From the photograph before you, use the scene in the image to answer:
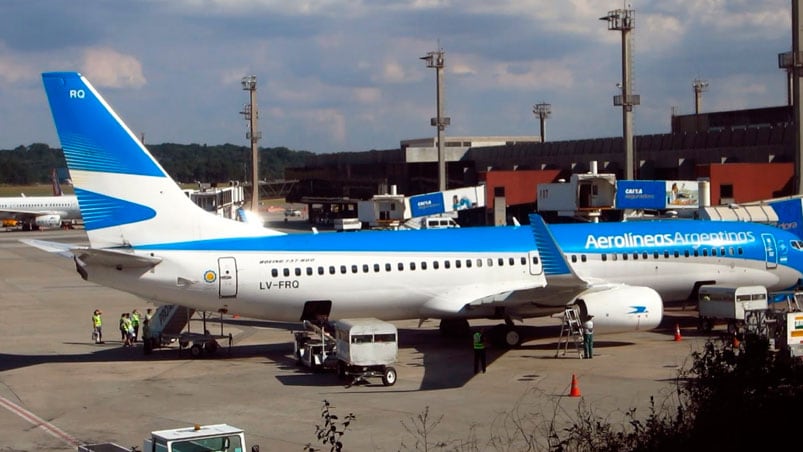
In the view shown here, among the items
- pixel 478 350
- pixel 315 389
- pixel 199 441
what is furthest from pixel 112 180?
pixel 199 441

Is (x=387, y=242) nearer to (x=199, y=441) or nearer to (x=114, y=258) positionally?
(x=114, y=258)

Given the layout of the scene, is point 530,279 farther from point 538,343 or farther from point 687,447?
point 687,447

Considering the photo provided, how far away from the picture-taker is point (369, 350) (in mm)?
27453

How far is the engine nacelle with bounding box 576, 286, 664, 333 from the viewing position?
1216 inches

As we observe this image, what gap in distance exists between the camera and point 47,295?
174 feet

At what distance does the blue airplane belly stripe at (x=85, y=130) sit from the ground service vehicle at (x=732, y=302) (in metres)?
19.7

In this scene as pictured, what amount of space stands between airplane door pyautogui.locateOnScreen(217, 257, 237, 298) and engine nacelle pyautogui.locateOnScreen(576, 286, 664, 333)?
10793 millimetres

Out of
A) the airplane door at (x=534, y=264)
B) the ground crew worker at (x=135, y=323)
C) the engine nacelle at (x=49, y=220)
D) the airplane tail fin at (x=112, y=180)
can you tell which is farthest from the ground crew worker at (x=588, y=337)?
the engine nacelle at (x=49, y=220)

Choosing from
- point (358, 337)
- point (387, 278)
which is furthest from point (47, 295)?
point (358, 337)

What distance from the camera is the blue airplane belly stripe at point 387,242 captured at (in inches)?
1218

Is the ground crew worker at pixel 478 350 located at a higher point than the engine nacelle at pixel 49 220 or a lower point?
lower

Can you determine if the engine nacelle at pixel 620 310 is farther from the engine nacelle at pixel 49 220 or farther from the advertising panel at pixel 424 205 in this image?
the engine nacelle at pixel 49 220

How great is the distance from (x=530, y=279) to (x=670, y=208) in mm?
25786

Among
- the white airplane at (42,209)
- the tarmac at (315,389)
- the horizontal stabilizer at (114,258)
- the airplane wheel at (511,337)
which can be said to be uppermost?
the white airplane at (42,209)
